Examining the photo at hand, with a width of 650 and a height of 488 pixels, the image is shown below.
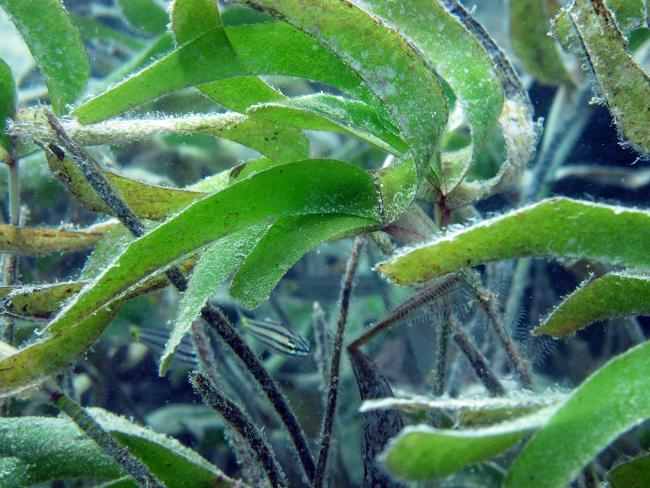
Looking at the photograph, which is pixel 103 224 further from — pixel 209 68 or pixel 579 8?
pixel 579 8

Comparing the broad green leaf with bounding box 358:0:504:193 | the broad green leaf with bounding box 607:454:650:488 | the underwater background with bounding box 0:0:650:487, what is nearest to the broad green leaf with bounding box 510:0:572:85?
the underwater background with bounding box 0:0:650:487

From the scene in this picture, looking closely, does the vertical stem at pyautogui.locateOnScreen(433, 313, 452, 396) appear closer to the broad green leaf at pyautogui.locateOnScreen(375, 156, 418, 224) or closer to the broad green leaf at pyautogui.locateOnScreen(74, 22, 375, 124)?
the broad green leaf at pyautogui.locateOnScreen(375, 156, 418, 224)

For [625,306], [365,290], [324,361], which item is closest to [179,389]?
[365,290]

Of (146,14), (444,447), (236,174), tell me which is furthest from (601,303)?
(146,14)

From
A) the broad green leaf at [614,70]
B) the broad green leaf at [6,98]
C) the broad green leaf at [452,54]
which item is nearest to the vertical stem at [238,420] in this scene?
the broad green leaf at [452,54]

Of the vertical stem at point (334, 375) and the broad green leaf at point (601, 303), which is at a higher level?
the broad green leaf at point (601, 303)

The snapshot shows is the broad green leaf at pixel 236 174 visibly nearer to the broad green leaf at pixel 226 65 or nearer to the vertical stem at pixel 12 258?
the broad green leaf at pixel 226 65

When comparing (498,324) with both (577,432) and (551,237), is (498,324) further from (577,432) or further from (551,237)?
(577,432)
